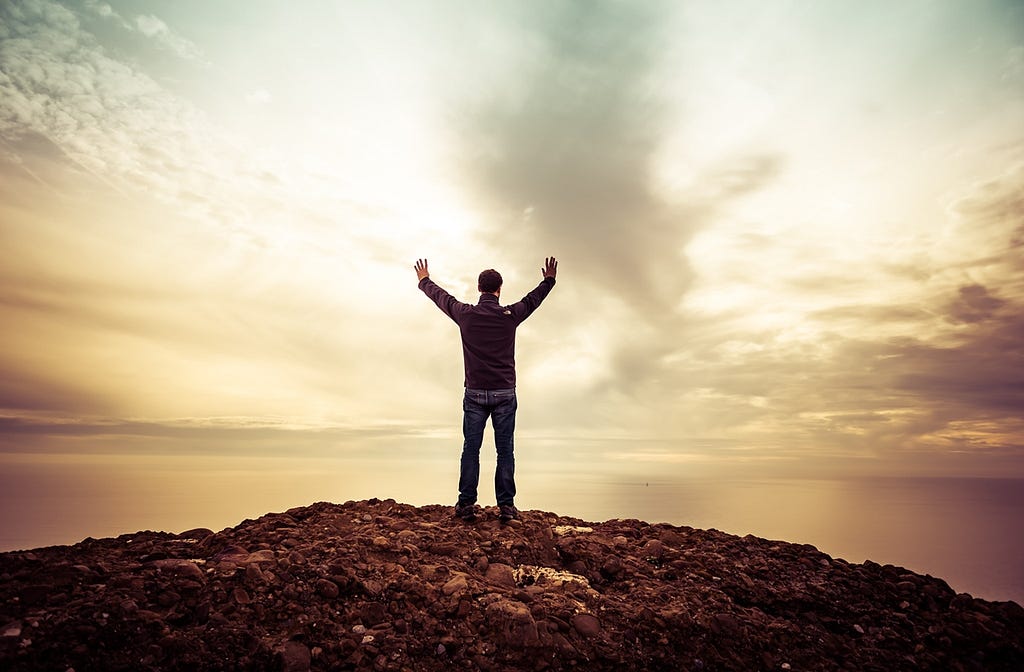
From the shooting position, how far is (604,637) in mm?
6973

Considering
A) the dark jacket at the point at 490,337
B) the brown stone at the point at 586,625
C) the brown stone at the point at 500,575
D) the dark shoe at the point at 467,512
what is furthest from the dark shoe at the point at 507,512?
the brown stone at the point at 586,625

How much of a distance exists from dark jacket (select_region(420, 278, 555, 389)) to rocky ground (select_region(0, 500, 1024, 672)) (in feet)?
8.26

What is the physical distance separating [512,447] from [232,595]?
4.71 m

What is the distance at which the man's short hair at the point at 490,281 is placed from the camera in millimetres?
10280

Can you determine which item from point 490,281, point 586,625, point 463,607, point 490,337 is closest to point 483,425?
point 490,337

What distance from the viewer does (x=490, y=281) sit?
404 inches

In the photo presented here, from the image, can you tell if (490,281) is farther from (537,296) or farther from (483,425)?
(483,425)

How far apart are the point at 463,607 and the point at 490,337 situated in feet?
14.2

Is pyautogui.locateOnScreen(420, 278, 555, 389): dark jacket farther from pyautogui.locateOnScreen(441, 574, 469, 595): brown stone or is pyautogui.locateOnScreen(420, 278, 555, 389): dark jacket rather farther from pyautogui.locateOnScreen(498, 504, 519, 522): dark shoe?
pyautogui.locateOnScreen(441, 574, 469, 595): brown stone

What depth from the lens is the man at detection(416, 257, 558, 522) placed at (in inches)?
394

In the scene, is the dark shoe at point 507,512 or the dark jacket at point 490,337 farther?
the dark shoe at point 507,512

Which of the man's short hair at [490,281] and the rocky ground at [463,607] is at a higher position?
the man's short hair at [490,281]

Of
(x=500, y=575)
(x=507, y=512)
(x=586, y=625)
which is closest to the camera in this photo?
(x=586, y=625)

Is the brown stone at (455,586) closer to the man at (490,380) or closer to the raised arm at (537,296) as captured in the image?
the man at (490,380)
